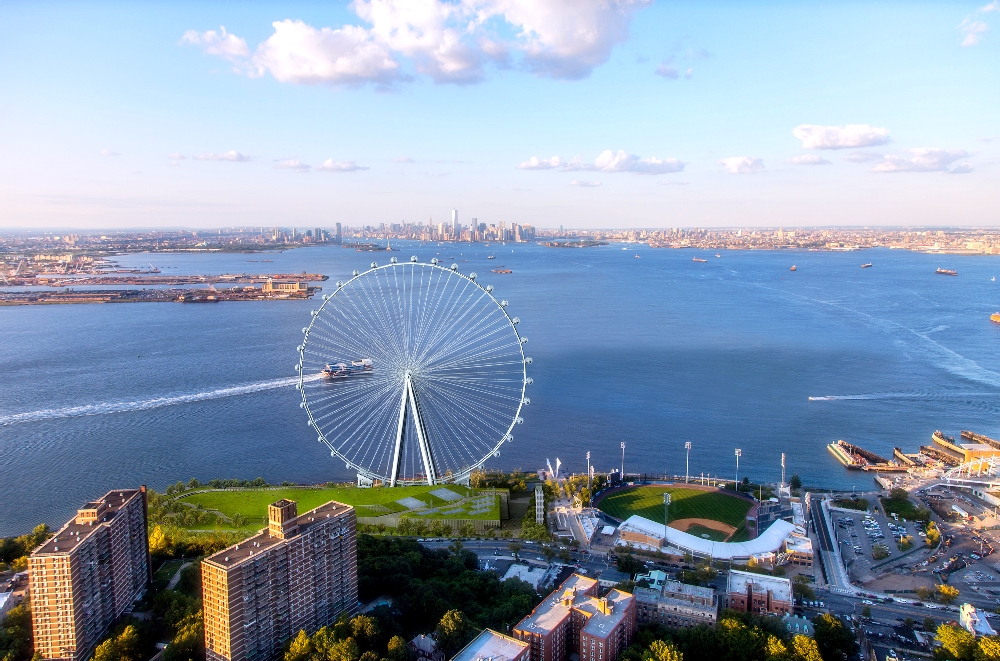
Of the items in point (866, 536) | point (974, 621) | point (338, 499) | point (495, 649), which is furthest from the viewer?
point (338, 499)

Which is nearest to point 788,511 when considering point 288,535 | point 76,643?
point 288,535

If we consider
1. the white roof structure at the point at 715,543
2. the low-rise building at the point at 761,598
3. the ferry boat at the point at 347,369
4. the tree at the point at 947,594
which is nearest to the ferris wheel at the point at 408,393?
the ferry boat at the point at 347,369

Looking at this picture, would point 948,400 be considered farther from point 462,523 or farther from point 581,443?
point 462,523

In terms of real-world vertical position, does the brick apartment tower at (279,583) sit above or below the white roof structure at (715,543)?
above

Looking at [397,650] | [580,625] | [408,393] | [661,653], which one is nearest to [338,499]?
[408,393]

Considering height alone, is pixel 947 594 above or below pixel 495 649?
below

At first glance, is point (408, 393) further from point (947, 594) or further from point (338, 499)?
point (947, 594)

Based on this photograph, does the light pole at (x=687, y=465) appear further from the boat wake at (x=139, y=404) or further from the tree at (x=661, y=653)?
the boat wake at (x=139, y=404)
